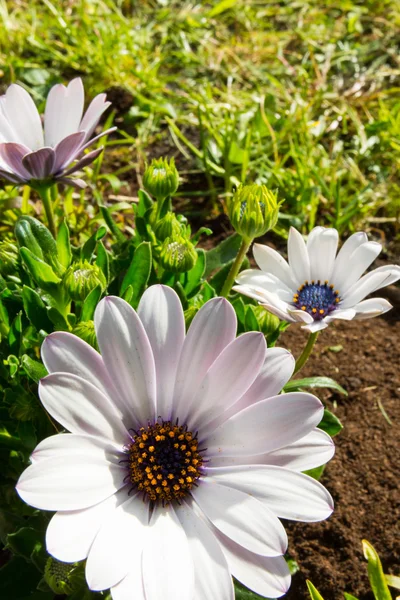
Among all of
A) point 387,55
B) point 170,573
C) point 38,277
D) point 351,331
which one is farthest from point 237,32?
point 170,573

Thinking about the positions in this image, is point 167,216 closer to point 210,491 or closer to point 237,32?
point 210,491

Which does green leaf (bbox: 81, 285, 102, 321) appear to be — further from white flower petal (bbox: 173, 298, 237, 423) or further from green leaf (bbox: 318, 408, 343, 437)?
green leaf (bbox: 318, 408, 343, 437)

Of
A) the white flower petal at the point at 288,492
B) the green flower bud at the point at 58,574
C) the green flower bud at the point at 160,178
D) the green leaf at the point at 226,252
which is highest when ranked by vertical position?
the green flower bud at the point at 160,178

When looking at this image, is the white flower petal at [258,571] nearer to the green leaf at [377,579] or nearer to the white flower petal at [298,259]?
the green leaf at [377,579]

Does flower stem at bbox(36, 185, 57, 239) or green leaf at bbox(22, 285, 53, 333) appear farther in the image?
flower stem at bbox(36, 185, 57, 239)

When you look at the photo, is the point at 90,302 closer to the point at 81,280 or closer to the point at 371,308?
the point at 81,280

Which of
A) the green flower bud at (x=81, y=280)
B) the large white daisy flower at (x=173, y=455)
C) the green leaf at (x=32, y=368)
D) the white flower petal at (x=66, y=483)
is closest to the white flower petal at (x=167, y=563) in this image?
the large white daisy flower at (x=173, y=455)

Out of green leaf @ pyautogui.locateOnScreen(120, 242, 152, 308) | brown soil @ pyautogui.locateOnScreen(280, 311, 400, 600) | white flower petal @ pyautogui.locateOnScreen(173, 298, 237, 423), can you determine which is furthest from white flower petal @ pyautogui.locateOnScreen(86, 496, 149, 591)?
brown soil @ pyautogui.locateOnScreen(280, 311, 400, 600)
